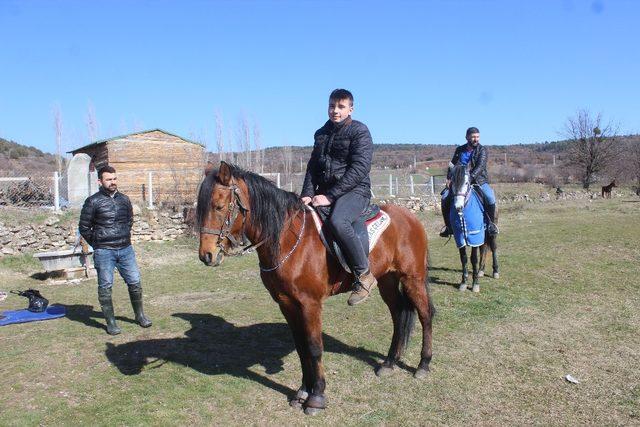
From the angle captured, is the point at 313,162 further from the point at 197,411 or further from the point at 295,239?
the point at 197,411

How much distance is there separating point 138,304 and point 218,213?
3681mm

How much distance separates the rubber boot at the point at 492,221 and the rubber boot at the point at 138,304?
20.3 feet

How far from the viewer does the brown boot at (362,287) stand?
4.58 m

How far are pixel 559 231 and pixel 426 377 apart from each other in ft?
39.6

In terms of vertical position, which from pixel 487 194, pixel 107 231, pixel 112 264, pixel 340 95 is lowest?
pixel 112 264

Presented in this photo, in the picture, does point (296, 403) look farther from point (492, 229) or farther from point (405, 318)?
point (492, 229)

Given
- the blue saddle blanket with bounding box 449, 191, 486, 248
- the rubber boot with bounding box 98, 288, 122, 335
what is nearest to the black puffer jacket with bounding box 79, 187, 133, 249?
the rubber boot with bounding box 98, 288, 122, 335

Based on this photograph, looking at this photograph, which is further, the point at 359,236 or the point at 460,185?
the point at 460,185

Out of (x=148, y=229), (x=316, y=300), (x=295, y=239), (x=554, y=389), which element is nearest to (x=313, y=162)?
(x=295, y=239)

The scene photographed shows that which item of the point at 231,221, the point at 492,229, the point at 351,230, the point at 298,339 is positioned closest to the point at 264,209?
the point at 231,221

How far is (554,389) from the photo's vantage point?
478 centimetres

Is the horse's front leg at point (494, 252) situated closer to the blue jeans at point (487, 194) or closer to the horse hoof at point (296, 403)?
the blue jeans at point (487, 194)

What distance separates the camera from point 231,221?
13.6ft

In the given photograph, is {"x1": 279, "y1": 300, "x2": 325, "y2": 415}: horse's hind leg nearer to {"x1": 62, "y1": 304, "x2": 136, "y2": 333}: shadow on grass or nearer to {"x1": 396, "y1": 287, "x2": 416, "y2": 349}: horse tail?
{"x1": 396, "y1": 287, "x2": 416, "y2": 349}: horse tail
